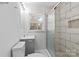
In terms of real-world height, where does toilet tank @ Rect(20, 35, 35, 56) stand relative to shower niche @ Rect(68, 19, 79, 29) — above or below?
below

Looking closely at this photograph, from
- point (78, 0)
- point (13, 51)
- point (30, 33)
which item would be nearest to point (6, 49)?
point (13, 51)

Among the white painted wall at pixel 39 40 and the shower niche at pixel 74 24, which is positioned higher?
the shower niche at pixel 74 24

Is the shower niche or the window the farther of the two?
the window

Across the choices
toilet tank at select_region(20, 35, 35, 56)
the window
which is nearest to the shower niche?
the window

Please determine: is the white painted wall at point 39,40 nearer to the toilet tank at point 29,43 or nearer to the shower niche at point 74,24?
the toilet tank at point 29,43

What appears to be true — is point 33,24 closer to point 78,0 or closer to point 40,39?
point 40,39

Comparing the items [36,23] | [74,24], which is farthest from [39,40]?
[74,24]

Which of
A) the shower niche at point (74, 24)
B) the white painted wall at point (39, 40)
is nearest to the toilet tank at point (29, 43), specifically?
the white painted wall at point (39, 40)

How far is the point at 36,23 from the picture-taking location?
1640mm

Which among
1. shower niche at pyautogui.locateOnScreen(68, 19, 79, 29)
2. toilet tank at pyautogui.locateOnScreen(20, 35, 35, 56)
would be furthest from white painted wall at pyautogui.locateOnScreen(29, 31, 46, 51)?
shower niche at pyautogui.locateOnScreen(68, 19, 79, 29)

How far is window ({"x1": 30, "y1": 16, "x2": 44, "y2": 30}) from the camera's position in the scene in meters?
1.60

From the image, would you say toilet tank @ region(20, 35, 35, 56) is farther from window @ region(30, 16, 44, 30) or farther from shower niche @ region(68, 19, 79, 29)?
shower niche @ region(68, 19, 79, 29)

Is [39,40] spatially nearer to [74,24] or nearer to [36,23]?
[36,23]

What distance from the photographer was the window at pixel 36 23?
62.8 inches
